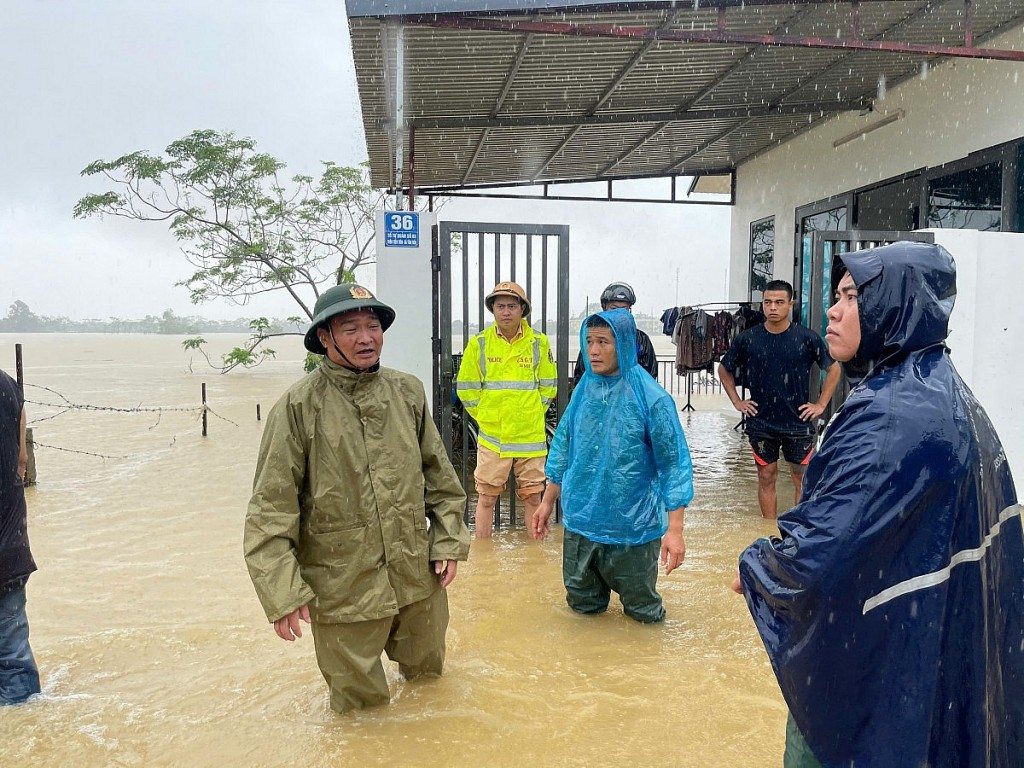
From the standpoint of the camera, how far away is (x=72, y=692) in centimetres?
365

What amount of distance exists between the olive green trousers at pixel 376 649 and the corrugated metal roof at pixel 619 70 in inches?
148

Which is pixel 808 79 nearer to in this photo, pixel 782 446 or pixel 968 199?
pixel 968 199

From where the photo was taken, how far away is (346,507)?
3.02 metres

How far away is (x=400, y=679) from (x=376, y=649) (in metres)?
0.54

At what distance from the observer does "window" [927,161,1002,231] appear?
698 centimetres

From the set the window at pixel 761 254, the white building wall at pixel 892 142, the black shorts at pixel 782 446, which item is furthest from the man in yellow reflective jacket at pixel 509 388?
the window at pixel 761 254

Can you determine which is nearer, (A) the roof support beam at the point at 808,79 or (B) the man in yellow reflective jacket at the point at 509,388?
(B) the man in yellow reflective jacket at the point at 509,388

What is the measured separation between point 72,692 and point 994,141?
7.87m

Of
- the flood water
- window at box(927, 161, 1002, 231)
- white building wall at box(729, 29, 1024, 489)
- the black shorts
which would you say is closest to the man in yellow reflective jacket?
the flood water

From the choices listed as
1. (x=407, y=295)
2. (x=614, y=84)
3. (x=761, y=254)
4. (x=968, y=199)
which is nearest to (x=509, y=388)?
(x=407, y=295)

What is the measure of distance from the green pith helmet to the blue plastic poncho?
4.28 ft

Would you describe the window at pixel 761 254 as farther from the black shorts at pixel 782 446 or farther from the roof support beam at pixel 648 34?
the roof support beam at pixel 648 34

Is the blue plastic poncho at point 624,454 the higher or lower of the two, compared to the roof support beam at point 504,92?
lower

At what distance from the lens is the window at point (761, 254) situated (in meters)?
11.4
